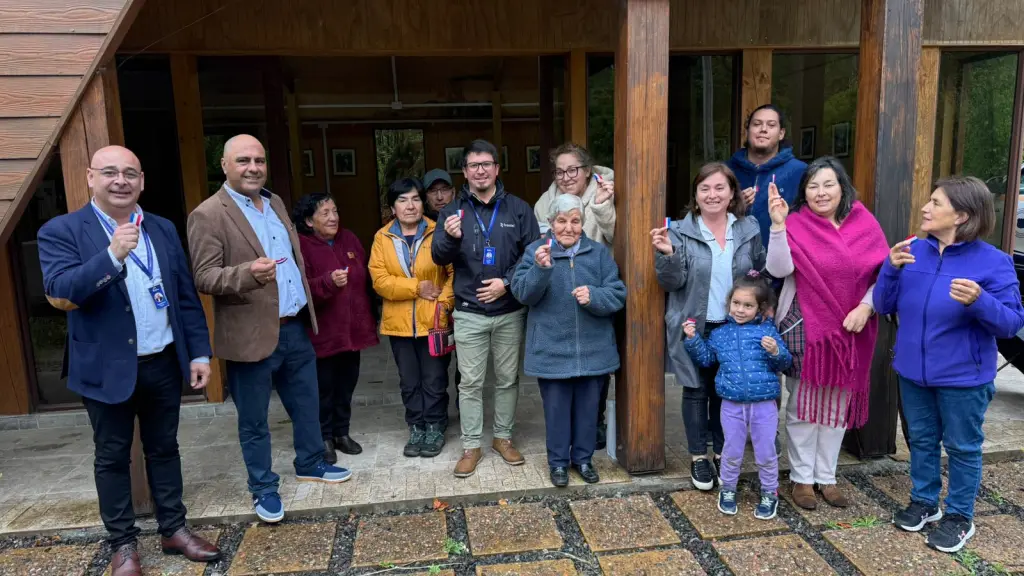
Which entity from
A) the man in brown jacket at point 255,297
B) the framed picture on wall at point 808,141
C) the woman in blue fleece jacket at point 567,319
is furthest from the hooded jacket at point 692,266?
the framed picture on wall at point 808,141

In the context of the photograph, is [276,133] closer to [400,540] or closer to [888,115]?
[400,540]

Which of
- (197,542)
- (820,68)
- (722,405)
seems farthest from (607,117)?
(197,542)

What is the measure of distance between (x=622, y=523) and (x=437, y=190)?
2165 millimetres

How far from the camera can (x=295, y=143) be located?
844 centimetres

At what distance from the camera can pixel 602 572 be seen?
262 centimetres

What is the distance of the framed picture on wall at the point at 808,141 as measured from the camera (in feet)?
17.8

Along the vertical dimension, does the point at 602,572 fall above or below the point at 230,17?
below

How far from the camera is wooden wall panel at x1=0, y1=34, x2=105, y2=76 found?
274cm

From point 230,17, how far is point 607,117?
2836mm

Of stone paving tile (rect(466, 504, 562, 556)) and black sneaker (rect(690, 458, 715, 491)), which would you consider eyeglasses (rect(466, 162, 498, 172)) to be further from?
black sneaker (rect(690, 458, 715, 491))

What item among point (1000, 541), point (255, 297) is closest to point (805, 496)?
point (1000, 541)

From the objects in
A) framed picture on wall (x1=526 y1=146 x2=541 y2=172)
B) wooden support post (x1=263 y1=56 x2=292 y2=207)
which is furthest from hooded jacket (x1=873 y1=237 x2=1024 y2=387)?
framed picture on wall (x1=526 y1=146 x2=541 y2=172)

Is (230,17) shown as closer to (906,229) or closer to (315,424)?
(315,424)

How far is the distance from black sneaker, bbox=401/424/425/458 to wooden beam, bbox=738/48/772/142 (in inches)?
132
